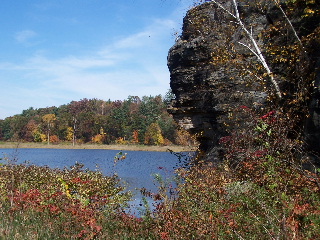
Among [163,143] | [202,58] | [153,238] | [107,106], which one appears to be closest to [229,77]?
[202,58]

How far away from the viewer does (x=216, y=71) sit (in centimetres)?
1115

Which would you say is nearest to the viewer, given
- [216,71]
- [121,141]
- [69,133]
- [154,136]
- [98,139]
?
[216,71]

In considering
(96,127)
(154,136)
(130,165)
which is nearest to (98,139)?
(96,127)

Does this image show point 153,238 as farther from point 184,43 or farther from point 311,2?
point 184,43

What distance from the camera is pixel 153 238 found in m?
5.04

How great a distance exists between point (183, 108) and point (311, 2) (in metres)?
5.04

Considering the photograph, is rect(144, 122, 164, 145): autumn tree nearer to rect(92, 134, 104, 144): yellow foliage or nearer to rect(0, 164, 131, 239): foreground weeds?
rect(92, 134, 104, 144): yellow foliage

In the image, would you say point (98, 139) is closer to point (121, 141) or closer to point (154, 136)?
point (121, 141)

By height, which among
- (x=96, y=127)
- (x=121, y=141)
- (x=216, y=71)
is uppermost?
(x=96, y=127)

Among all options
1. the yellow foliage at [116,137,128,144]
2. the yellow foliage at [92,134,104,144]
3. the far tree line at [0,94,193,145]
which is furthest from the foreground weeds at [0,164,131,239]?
the yellow foliage at [92,134,104,144]

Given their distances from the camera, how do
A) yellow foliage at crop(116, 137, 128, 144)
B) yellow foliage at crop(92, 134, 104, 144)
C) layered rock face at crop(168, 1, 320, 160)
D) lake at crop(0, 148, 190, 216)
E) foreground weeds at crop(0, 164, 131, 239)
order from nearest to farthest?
1. foreground weeds at crop(0, 164, 131, 239)
2. layered rock face at crop(168, 1, 320, 160)
3. lake at crop(0, 148, 190, 216)
4. yellow foliage at crop(116, 137, 128, 144)
5. yellow foliage at crop(92, 134, 104, 144)

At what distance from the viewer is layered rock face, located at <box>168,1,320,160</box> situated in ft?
33.6

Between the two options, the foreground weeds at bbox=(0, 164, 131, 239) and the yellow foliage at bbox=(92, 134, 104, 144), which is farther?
the yellow foliage at bbox=(92, 134, 104, 144)

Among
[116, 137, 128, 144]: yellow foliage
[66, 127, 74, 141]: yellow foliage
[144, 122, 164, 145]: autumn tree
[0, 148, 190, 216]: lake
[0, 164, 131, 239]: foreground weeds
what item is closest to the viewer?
[0, 164, 131, 239]: foreground weeds
